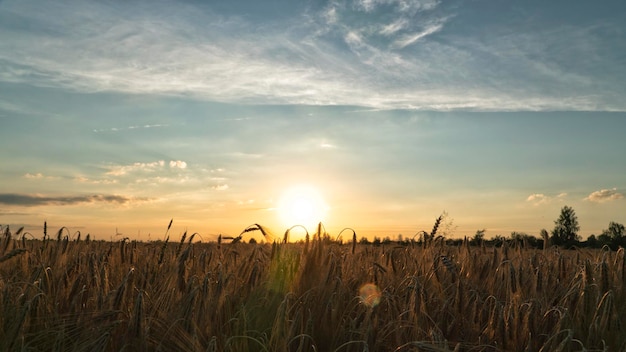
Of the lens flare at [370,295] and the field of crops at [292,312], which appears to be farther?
the lens flare at [370,295]

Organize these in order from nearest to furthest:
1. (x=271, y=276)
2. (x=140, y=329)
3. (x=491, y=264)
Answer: (x=140, y=329)
(x=271, y=276)
(x=491, y=264)

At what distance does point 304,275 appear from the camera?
4176 millimetres

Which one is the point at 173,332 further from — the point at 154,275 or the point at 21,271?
the point at 21,271

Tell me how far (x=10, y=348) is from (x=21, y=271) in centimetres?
270

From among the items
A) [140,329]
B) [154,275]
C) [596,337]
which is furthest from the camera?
[154,275]

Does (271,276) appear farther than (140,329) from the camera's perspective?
Yes

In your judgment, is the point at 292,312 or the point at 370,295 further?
the point at 370,295

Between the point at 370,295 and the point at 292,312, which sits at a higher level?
the point at 370,295

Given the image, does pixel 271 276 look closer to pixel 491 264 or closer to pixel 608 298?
pixel 608 298

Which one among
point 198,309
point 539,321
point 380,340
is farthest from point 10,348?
point 539,321

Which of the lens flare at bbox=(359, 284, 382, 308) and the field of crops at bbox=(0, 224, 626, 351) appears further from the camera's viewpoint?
the lens flare at bbox=(359, 284, 382, 308)

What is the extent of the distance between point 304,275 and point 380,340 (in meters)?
1.03

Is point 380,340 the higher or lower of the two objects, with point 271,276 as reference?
lower

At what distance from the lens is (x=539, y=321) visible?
13.1 feet
